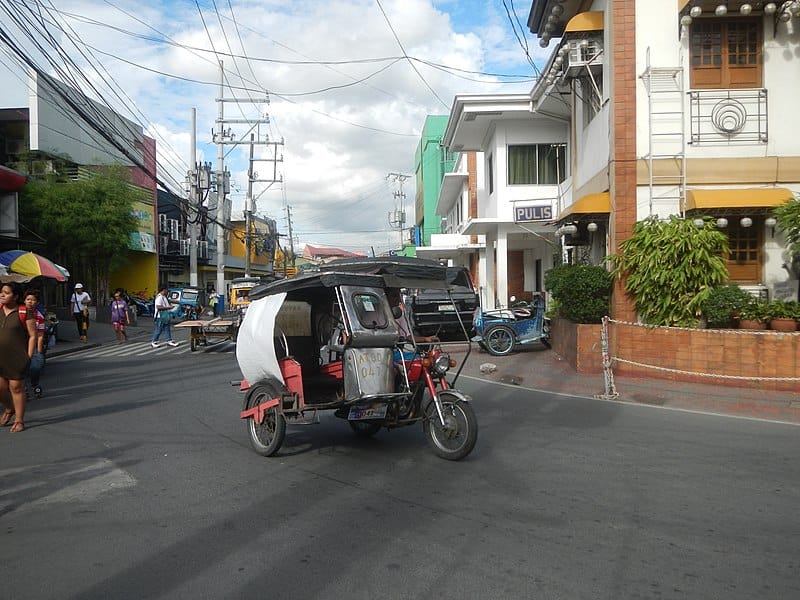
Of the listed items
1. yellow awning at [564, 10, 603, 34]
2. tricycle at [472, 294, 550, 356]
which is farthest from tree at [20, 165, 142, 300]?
yellow awning at [564, 10, 603, 34]

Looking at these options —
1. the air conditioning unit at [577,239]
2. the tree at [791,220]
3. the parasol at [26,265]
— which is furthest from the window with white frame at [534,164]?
the parasol at [26,265]

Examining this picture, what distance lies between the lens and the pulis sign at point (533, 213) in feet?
69.8

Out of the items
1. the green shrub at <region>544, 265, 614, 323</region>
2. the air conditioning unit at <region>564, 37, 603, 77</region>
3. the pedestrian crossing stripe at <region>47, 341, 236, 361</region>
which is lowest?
the pedestrian crossing stripe at <region>47, 341, 236, 361</region>

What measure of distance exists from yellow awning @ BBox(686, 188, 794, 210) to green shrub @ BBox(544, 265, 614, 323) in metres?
2.06

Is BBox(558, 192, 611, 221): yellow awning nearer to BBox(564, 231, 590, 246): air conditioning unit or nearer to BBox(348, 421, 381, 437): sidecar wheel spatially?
BBox(564, 231, 590, 246): air conditioning unit

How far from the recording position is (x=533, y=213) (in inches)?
842

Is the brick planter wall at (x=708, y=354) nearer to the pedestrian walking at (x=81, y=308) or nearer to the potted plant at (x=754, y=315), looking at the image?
the potted plant at (x=754, y=315)

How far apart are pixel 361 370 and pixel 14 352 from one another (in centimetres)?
482

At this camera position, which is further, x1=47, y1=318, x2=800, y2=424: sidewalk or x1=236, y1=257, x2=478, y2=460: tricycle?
x1=47, y1=318, x2=800, y2=424: sidewalk

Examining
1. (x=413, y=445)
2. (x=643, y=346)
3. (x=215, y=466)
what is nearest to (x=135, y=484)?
(x=215, y=466)

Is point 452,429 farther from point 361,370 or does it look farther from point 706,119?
point 706,119

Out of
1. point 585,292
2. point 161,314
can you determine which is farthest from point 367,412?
point 161,314

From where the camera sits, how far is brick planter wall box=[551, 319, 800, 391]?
11.6 m

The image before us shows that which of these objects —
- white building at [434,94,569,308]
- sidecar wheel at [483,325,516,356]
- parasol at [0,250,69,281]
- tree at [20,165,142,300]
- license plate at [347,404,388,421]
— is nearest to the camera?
license plate at [347,404,388,421]
